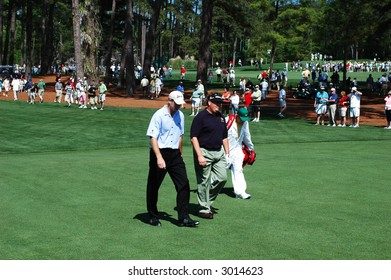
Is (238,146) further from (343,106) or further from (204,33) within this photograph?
(204,33)

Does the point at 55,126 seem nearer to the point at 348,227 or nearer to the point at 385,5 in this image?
the point at 348,227

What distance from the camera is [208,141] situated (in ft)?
31.5

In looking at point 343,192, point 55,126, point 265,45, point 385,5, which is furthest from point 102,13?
point 343,192

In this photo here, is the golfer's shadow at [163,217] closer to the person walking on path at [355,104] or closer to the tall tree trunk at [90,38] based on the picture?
the person walking on path at [355,104]

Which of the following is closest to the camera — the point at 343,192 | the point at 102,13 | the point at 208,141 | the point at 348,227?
the point at 348,227

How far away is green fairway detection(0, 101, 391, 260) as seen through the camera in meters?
7.66

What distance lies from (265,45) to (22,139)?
3666 cm

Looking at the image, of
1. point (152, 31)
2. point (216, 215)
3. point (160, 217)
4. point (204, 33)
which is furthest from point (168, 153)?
point (152, 31)

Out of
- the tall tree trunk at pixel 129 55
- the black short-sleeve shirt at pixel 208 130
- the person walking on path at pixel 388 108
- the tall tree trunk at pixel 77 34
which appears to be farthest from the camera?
the tall tree trunk at pixel 129 55

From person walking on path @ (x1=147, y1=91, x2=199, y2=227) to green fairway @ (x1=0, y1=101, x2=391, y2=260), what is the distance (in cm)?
31

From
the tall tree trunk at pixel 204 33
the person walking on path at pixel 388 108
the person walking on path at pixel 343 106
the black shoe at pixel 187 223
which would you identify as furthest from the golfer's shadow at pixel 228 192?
the tall tree trunk at pixel 204 33

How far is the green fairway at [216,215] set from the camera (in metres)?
7.66

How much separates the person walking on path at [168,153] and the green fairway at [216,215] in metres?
0.31

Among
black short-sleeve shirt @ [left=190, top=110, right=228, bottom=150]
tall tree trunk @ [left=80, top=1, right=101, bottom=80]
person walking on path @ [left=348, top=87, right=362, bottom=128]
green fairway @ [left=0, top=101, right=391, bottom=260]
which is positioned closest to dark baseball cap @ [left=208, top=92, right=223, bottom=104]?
black short-sleeve shirt @ [left=190, top=110, right=228, bottom=150]
